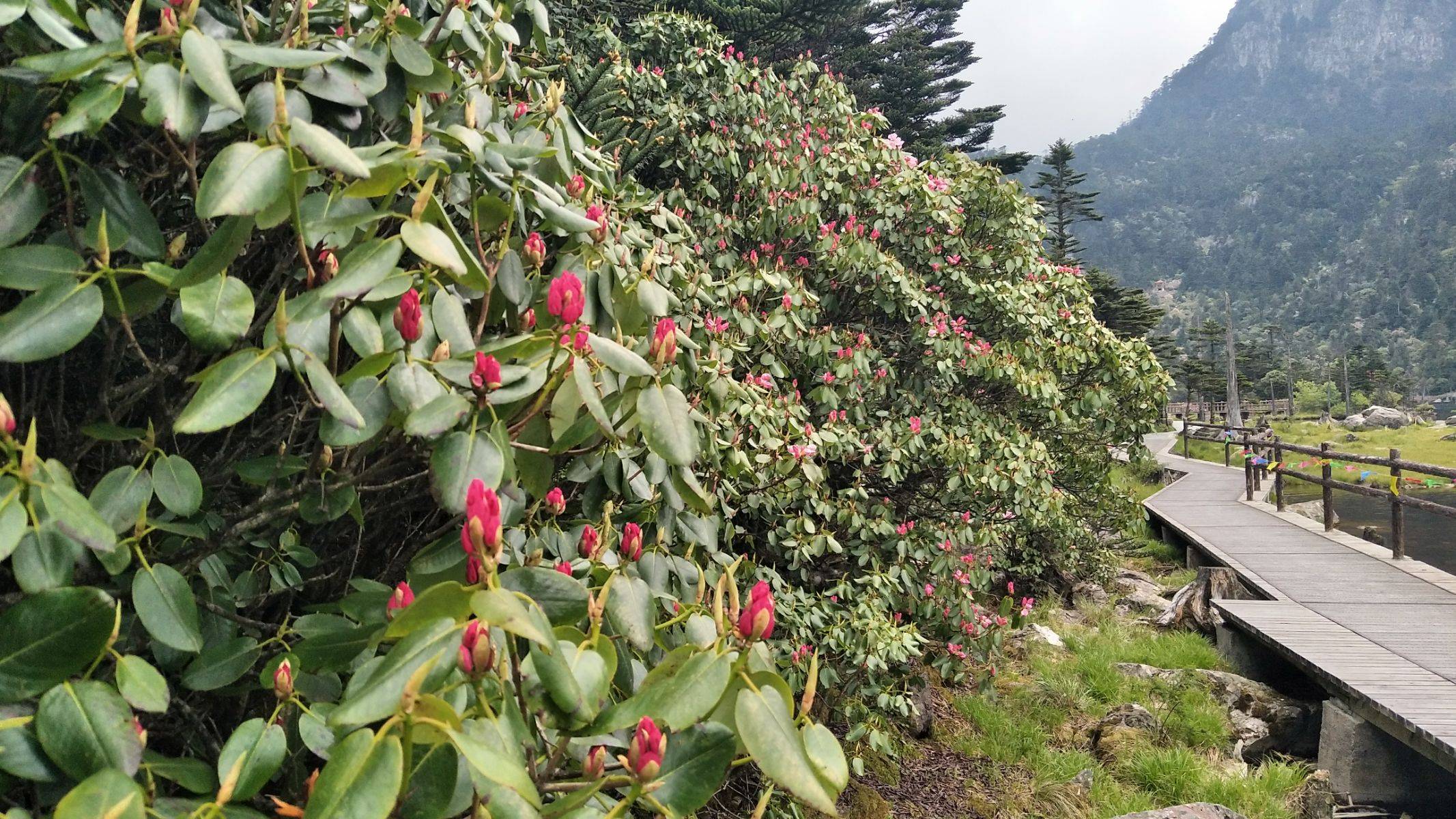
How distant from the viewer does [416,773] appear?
0.64 m

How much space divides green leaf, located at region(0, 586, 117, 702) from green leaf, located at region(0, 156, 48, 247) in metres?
0.40

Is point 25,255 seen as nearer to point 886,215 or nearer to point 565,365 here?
point 565,365

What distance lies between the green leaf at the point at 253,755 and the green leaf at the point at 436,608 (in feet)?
0.77

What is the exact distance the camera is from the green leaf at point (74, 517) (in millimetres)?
674

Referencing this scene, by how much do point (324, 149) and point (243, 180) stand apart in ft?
0.25

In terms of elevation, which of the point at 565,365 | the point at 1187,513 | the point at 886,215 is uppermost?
the point at 565,365

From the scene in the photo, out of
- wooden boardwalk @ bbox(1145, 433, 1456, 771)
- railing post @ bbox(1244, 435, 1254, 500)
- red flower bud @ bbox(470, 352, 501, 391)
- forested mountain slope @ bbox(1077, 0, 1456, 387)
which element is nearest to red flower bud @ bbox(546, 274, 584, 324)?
red flower bud @ bbox(470, 352, 501, 391)

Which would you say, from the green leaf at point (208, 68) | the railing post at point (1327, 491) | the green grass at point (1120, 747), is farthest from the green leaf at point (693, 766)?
the railing post at point (1327, 491)

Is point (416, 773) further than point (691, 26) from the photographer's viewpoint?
No

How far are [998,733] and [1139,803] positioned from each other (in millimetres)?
914

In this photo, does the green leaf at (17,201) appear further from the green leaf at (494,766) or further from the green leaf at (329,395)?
the green leaf at (494,766)

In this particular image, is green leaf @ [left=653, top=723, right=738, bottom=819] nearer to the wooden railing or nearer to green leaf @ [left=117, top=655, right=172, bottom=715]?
green leaf @ [left=117, top=655, right=172, bottom=715]

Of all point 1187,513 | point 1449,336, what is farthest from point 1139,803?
point 1449,336

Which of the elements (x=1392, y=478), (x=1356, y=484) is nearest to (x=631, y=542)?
(x=1392, y=478)
